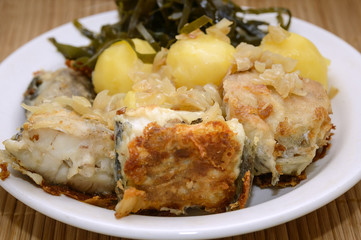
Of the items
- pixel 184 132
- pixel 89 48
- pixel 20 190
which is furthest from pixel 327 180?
pixel 89 48

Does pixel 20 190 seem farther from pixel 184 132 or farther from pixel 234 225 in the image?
pixel 234 225

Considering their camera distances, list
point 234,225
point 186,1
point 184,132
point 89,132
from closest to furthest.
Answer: point 234,225, point 184,132, point 89,132, point 186,1

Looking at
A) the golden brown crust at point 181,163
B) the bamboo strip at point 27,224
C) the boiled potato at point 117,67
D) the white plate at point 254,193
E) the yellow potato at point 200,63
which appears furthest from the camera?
the boiled potato at point 117,67

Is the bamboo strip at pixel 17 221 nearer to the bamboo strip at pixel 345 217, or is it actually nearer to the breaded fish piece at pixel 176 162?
the breaded fish piece at pixel 176 162

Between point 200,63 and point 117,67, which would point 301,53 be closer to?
point 200,63

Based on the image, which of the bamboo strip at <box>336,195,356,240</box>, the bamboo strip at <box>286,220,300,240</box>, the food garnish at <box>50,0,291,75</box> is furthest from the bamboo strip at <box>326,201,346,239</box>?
the food garnish at <box>50,0,291,75</box>

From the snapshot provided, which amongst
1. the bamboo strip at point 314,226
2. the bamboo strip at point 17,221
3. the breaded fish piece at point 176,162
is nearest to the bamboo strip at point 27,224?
the bamboo strip at point 17,221
